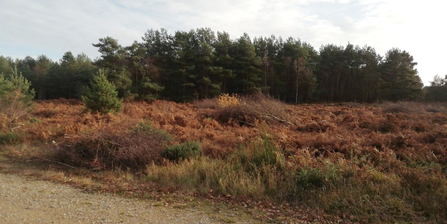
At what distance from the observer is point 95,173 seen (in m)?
8.03

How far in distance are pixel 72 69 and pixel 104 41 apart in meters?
16.7

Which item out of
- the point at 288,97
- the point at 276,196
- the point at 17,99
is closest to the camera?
the point at 276,196

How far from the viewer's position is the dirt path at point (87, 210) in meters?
4.46

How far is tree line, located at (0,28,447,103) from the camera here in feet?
121

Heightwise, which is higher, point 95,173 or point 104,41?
point 104,41

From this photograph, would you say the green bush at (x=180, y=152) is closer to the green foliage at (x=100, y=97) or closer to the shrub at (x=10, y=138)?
the shrub at (x=10, y=138)

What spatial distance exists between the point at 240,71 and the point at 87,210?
1425 inches

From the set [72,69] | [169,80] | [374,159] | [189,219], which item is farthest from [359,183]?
[72,69]

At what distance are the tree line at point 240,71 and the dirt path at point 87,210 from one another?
→ 27.7 meters

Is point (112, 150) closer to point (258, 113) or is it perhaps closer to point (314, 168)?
point (314, 168)

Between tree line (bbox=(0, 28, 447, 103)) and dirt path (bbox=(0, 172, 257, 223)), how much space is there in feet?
91.0

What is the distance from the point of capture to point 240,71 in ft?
131

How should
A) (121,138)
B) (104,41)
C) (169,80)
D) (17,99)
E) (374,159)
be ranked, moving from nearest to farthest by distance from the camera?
1. (374,159)
2. (121,138)
3. (17,99)
4. (104,41)
5. (169,80)

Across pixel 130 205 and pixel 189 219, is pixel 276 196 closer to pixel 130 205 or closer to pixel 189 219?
pixel 189 219
